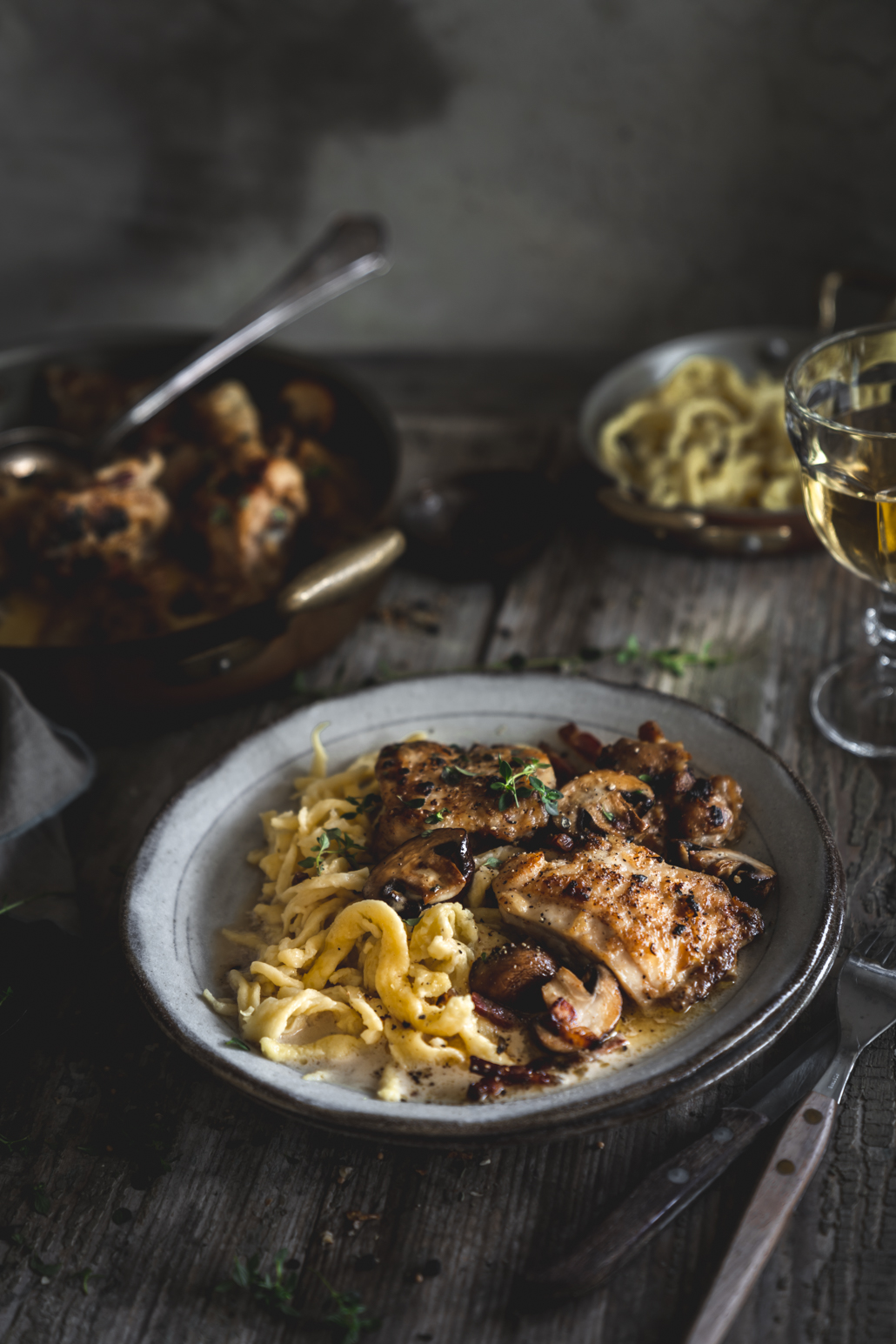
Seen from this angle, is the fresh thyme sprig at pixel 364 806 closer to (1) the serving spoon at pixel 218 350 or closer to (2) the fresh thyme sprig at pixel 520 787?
(2) the fresh thyme sprig at pixel 520 787

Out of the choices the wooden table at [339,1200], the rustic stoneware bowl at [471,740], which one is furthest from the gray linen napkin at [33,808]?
the rustic stoneware bowl at [471,740]

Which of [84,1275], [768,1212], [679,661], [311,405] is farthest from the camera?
[311,405]

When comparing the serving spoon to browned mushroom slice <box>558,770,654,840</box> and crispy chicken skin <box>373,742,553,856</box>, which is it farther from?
browned mushroom slice <box>558,770,654,840</box>

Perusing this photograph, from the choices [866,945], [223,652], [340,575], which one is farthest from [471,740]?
[866,945]

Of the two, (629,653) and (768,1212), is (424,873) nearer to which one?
(768,1212)

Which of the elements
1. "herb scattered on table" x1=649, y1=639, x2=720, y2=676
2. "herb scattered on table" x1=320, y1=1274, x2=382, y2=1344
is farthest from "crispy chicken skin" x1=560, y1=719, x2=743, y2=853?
"herb scattered on table" x1=320, y1=1274, x2=382, y2=1344

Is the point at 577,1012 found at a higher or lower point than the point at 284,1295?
higher
